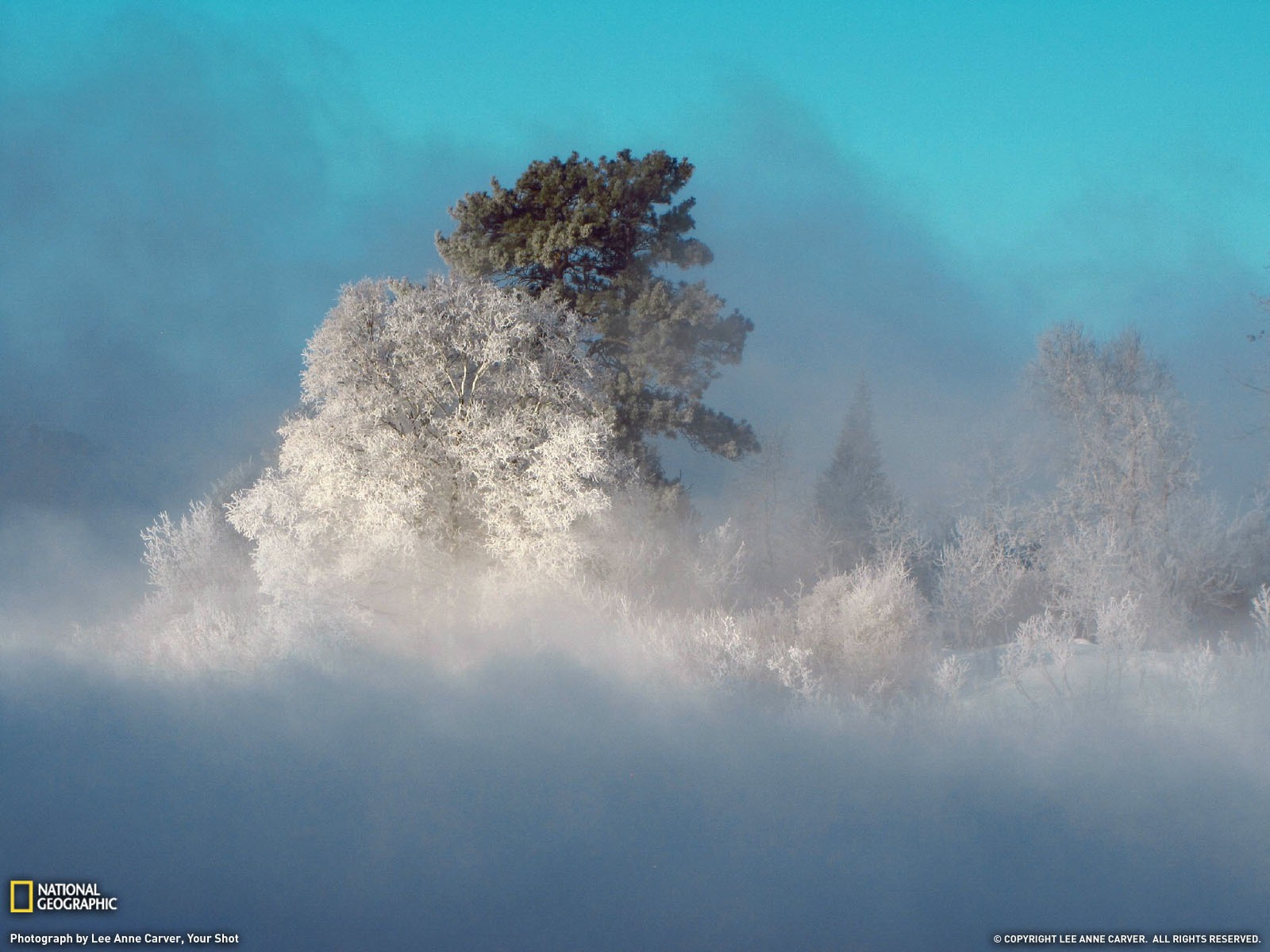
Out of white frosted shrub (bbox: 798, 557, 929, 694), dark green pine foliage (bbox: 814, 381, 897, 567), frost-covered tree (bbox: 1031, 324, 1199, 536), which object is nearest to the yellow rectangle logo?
white frosted shrub (bbox: 798, 557, 929, 694)

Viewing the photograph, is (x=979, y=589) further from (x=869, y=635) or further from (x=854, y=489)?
(x=854, y=489)

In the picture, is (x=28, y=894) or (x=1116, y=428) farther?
(x=1116, y=428)

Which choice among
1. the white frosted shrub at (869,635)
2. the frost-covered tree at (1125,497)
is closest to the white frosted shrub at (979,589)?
the frost-covered tree at (1125,497)

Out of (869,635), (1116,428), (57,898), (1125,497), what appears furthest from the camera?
(1116,428)

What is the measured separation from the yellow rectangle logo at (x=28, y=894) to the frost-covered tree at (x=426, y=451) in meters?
9.26

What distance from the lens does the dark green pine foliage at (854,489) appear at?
3430cm

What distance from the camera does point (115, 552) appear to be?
48.2 meters

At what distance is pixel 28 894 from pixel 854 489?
1298 inches

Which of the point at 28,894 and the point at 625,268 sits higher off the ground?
the point at 625,268

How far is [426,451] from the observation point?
17.8 m

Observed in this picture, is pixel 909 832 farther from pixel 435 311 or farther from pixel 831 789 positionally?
pixel 435 311

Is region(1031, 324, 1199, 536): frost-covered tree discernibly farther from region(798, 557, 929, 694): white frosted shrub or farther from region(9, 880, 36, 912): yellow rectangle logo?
region(9, 880, 36, 912): yellow rectangle logo

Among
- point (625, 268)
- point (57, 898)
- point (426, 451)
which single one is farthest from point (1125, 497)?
point (57, 898)

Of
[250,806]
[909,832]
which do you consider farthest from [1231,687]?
[250,806]
